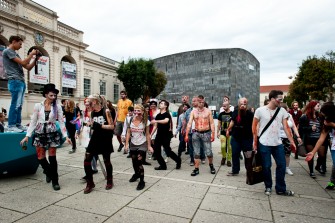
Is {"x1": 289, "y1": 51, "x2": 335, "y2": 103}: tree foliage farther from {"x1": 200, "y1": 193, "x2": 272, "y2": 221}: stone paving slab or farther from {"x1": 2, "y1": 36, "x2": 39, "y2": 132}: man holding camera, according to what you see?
{"x1": 2, "y1": 36, "x2": 39, "y2": 132}: man holding camera

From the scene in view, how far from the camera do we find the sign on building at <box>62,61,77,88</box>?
28.2 m

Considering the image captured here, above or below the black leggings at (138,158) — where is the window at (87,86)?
above

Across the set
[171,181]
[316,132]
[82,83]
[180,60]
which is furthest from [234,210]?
[180,60]

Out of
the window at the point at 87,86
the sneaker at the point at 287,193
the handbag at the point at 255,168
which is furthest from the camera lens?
the window at the point at 87,86

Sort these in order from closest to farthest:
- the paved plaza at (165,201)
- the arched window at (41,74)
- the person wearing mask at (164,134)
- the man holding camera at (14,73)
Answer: the paved plaza at (165,201)
the man holding camera at (14,73)
the person wearing mask at (164,134)
the arched window at (41,74)

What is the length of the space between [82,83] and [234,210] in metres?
31.5

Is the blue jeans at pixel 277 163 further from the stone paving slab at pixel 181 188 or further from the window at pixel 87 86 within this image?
the window at pixel 87 86

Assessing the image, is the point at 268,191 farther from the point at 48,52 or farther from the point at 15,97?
the point at 48,52

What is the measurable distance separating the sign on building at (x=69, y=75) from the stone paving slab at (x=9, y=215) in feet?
90.3

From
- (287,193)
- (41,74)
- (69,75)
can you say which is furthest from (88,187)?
(69,75)

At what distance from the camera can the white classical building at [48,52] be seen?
22.3 meters

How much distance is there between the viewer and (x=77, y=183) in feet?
15.3

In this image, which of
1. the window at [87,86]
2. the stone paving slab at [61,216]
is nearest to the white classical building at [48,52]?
the window at [87,86]

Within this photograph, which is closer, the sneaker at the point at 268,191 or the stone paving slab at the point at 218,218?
the stone paving slab at the point at 218,218
